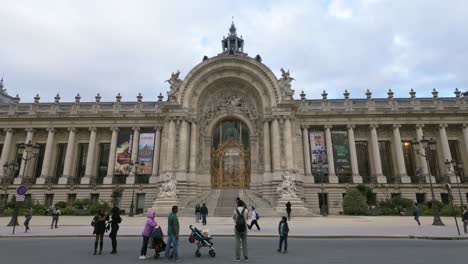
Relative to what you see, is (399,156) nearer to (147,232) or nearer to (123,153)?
(123,153)

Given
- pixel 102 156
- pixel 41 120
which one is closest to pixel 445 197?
pixel 102 156

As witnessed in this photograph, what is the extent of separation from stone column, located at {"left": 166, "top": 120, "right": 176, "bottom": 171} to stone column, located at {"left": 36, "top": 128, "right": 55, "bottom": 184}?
18.0 meters

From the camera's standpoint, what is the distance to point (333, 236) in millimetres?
13125

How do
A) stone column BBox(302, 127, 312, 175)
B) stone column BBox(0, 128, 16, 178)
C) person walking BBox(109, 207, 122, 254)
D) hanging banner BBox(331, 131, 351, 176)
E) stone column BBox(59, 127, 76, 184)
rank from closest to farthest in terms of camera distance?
1. person walking BBox(109, 207, 122, 254)
2. hanging banner BBox(331, 131, 351, 176)
3. stone column BBox(302, 127, 312, 175)
4. stone column BBox(59, 127, 76, 184)
5. stone column BBox(0, 128, 16, 178)

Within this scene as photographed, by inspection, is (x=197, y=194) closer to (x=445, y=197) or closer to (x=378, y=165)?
(x=378, y=165)

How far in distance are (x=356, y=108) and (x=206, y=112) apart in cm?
1987

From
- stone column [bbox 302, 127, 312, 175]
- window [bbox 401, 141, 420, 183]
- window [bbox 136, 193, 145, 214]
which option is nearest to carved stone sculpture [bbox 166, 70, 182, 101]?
window [bbox 136, 193, 145, 214]

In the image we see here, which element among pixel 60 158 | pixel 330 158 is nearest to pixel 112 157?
pixel 60 158

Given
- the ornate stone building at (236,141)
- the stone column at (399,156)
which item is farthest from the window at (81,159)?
the stone column at (399,156)

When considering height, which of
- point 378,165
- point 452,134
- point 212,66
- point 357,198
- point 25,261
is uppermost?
point 212,66

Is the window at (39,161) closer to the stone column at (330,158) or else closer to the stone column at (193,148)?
the stone column at (193,148)

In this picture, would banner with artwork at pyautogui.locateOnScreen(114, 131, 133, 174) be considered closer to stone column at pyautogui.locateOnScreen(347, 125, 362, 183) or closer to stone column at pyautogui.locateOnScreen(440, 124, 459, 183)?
stone column at pyautogui.locateOnScreen(347, 125, 362, 183)

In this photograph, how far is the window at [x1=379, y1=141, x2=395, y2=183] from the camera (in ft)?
126

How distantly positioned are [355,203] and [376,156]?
9490 millimetres
